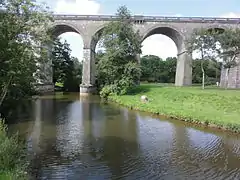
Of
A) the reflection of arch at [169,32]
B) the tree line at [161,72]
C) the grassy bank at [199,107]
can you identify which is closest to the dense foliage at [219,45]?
the grassy bank at [199,107]

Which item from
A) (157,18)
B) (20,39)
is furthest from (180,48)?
(20,39)

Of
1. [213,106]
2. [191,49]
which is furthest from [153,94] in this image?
[213,106]

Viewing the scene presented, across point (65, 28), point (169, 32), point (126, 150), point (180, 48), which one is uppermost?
point (65, 28)

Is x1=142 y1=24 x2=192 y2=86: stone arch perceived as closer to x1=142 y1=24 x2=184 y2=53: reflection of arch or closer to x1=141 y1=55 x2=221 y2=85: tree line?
x1=142 y1=24 x2=184 y2=53: reflection of arch

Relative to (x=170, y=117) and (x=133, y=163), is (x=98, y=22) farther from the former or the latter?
(x=133, y=163)

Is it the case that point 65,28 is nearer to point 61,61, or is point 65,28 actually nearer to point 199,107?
point 61,61

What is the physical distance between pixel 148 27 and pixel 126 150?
3651cm

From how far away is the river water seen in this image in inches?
388

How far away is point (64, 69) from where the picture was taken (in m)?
53.2

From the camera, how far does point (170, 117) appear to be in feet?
71.4

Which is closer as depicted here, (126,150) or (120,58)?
(126,150)

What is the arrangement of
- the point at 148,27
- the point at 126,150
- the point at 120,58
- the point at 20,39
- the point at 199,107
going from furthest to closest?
the point at 148,27 < the point at 120,58 < the point at 199,107 < the point at 20,39 < the point at 126,150

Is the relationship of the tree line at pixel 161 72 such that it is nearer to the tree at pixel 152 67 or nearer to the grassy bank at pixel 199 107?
the tree at pixel 152 67

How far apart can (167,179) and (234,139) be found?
7.10 meters
